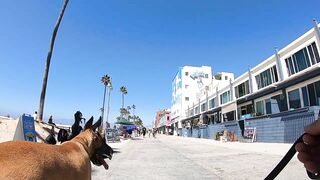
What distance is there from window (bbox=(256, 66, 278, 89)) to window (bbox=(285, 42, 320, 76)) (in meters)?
2.67

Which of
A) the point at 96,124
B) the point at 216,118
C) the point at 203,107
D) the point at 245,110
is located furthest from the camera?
the point at 203,107

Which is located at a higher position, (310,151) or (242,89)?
(242,89)

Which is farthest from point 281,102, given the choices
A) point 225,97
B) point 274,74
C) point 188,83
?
point 188,83

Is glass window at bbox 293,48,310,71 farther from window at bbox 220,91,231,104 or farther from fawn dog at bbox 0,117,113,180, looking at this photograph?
fawn dog at bbox 0,117,113,180

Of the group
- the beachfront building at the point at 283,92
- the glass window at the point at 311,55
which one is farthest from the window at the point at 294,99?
the glass window at the point at 311,55

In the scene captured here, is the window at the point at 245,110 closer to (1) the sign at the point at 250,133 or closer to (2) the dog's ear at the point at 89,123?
(1) the sign at the point at 250,133

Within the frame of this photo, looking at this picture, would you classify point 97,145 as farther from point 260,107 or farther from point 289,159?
point 260,107

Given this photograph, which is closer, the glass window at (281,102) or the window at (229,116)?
the glass window at (281,102)

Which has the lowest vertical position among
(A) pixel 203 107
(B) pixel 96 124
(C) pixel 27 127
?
(B) pixel 96 124

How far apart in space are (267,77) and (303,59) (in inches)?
290

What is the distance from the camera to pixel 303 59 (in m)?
26.5

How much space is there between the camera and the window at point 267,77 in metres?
32.0

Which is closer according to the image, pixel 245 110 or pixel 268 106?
pixel 268 106

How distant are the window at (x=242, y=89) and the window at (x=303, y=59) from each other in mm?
9880
